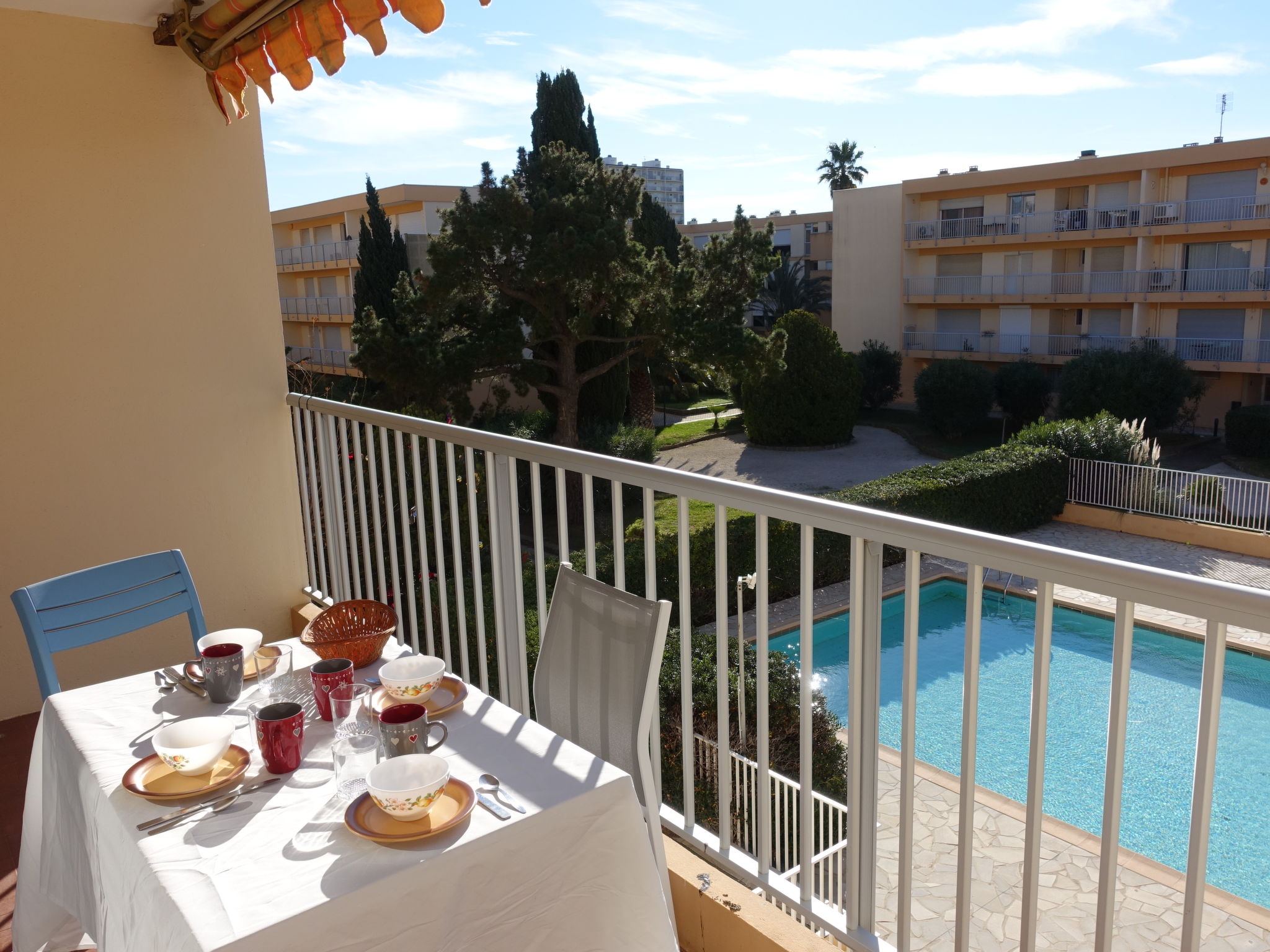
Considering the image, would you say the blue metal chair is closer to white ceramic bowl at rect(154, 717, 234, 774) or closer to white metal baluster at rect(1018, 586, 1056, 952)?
white ceramic bowl at rect(154, 717, 234, 774)

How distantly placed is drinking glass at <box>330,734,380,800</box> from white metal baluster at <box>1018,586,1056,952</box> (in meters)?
0.95

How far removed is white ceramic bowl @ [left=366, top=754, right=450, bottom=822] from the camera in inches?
51.1

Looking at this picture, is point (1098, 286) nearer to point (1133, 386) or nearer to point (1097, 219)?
point (1097, 219)

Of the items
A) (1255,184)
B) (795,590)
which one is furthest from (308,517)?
(1255,184)

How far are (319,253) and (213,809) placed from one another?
2827cm

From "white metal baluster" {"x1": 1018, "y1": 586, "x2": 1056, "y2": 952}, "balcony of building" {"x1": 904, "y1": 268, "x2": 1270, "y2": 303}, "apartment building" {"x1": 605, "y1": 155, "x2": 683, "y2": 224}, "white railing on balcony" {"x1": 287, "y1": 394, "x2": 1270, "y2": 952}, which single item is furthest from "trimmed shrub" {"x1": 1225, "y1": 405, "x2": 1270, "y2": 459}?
"apartment building" {"x1": 605, "y1": 155, "x2": 683, "y2": 224}

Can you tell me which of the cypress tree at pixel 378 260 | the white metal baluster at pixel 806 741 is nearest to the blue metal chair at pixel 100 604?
the white metal baluster at pixel 806 741

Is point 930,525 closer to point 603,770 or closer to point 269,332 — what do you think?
point 603,770

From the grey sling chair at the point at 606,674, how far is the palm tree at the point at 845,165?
127ft

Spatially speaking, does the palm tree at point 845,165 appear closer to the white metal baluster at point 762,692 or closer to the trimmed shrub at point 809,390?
the trimmed shrub at point 809,390

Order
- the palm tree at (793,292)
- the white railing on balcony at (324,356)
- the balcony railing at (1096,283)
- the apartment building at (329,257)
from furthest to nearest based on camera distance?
the palm tree at (793,292) → the white railing on balcony at (324,356) → the apartment building at (329,257) → the balcony railing at (1096,283)

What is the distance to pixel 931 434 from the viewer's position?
22.4 meters

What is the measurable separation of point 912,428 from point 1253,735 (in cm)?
1463

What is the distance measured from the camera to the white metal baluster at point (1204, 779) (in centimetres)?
112
